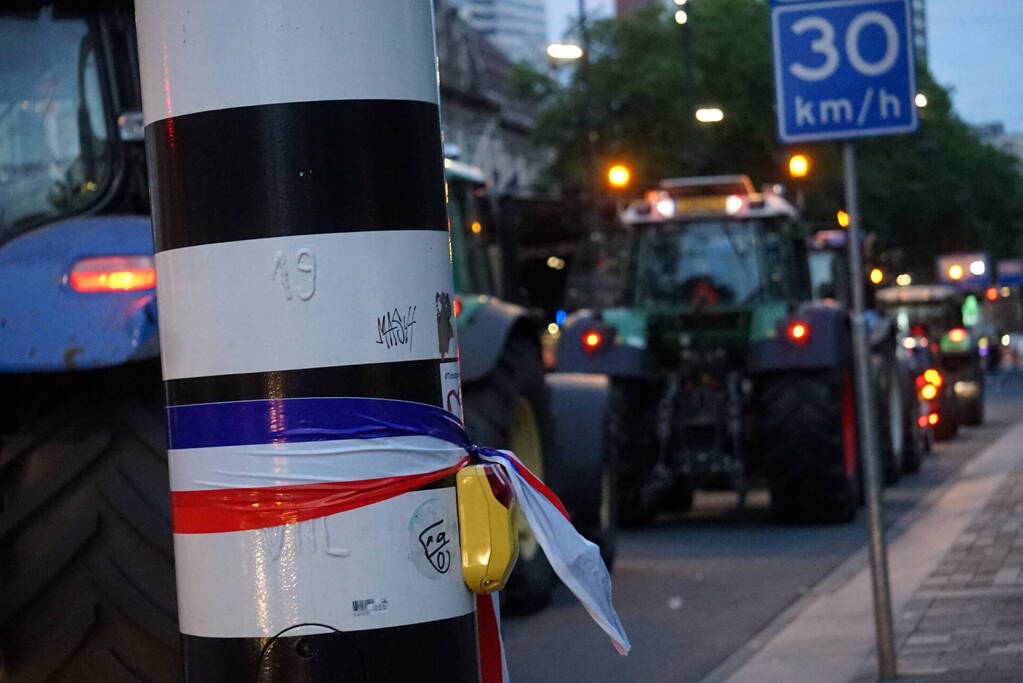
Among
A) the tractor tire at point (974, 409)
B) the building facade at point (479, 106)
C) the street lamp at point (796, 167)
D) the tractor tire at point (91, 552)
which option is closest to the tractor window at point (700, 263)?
the street lamp at point (796, 167)

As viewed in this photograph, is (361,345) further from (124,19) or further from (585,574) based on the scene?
(124,19)

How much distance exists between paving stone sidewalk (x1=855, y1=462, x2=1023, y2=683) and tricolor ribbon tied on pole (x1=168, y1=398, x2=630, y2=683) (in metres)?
3.74

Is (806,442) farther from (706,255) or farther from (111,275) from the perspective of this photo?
(111,275)

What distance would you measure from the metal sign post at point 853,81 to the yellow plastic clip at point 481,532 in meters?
3.87

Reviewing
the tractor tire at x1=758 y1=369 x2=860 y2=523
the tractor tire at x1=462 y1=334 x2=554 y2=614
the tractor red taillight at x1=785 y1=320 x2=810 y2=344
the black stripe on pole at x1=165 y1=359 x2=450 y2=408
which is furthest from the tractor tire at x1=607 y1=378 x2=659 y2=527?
the black stripe on pole at x1=165 y1=359 x2=450 y2=408

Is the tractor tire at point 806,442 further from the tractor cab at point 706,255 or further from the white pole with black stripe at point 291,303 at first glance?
the white pole with black stripe at point 291,303

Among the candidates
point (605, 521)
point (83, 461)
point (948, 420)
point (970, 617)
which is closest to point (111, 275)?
point (83, 461)

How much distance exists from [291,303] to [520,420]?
6.33 metres

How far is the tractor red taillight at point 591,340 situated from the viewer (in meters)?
13.9

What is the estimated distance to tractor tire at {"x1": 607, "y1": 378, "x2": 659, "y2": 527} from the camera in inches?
536

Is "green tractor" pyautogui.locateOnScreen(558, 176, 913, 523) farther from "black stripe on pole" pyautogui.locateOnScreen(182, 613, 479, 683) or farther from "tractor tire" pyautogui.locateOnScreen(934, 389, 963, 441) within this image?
"tractor tire" pyautogui.locateOnScreen(934, 389, 963, 441)

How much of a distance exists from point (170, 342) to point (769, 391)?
1062 centimetres

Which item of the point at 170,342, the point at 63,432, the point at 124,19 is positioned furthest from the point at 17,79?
the point at 170,342

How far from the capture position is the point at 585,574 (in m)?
3.19
